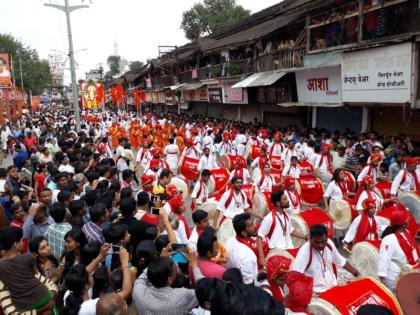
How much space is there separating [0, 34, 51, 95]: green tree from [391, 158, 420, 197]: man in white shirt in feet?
196

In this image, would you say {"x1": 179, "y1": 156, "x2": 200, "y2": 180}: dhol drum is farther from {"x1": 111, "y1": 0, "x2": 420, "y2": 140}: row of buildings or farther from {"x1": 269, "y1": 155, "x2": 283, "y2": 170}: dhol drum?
{"x1": 111, "y1": 0, "x2": 420, "y2": 140}: row of buildings


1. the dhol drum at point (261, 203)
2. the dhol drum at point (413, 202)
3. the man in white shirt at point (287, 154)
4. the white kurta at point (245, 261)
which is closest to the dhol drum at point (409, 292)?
the white kurta at point (245, 261)

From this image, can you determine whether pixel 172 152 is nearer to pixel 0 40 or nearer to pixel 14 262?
pixel 14 262

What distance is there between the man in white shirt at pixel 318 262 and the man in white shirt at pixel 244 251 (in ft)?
1.51

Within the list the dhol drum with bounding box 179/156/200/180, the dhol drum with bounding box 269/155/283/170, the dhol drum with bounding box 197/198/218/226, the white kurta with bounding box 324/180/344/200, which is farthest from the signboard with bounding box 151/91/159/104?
the white kurta with bounding box 324/180/344/200

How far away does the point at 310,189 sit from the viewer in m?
7.72

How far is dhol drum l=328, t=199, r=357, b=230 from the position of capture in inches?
238

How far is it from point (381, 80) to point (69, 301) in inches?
347

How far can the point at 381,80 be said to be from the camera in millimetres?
9492

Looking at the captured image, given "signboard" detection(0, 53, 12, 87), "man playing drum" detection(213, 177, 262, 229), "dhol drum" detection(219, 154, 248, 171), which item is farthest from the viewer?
"signboard" detection(0, 53, 12, 87)

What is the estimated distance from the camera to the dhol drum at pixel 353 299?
3088 millimetres

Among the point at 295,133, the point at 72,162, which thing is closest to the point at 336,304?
the point at 72,162

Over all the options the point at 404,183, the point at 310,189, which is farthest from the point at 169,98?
the point at 404,183

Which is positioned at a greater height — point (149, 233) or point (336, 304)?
point (149, 233)
